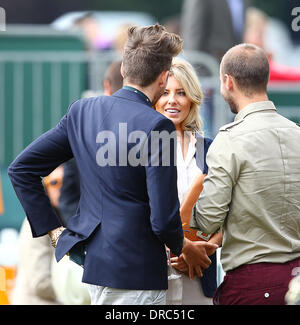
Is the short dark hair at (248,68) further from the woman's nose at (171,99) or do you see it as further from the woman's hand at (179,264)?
the woman's hand at (179,264)

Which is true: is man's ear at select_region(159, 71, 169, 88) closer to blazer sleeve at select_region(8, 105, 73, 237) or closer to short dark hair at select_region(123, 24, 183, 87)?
short dark hair at select_region(123, 24, 183, 87)

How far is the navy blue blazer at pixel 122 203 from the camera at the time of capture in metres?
3.56

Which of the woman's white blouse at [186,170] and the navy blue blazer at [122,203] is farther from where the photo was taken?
the woman's white blouse at [186,170]

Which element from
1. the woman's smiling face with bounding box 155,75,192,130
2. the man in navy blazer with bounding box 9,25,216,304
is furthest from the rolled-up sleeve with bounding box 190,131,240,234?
the woman's smiling face with bounding box 155,75,192,130

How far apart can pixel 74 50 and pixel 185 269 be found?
444 cm

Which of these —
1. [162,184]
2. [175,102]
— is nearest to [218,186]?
[162,184]

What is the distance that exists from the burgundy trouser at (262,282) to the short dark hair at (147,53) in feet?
3.27

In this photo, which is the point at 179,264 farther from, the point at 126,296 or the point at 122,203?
the point at 122,203

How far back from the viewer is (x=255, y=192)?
3.78 m

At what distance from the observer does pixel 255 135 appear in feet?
12.5

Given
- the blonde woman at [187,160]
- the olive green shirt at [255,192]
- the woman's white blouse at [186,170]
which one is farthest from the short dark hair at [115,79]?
the olive green shirt at [255,192]

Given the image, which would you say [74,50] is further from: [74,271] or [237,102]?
[237,102]
